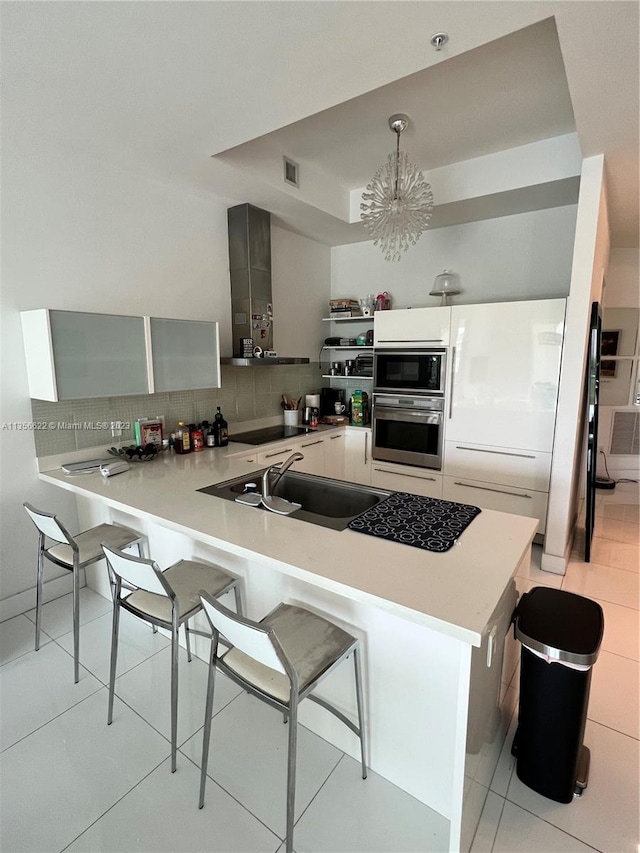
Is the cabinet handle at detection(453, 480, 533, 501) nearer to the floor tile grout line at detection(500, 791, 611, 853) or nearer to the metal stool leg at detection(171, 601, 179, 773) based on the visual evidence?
the floor tile grout line at detection(500, 791, 611, 853)

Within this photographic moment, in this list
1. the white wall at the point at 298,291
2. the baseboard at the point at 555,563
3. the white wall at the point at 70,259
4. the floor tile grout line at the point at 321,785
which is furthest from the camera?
the white wall at the point at 298,291

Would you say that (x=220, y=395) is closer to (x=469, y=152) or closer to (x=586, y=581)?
(x=469, y=152)

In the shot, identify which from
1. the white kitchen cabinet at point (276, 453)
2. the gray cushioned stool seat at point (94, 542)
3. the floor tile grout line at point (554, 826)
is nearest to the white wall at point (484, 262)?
the white kitchen cabinet at point (276, 453)

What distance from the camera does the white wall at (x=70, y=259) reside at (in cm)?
215

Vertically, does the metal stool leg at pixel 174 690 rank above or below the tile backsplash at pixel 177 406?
below

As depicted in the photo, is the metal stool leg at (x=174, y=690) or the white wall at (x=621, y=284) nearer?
the metal stool leg at (x=174, y=690)

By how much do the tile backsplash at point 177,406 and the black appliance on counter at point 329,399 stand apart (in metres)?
0.15

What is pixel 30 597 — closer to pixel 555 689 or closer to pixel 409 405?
pixel 555 689

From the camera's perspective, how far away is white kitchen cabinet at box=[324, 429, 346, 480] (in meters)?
3.57

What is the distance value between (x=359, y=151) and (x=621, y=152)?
1504mm

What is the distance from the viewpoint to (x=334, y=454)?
368cm

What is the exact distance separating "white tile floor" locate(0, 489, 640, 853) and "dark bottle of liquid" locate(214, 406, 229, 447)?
137 cm

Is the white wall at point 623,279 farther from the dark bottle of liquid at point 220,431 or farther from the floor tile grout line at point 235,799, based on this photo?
the floor tile grout line at point 235,799

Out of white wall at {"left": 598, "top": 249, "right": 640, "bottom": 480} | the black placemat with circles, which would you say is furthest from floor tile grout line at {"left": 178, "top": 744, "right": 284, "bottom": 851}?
white wall at {"left": 598, "top": 249, "right": 640, "bottom": 480}
